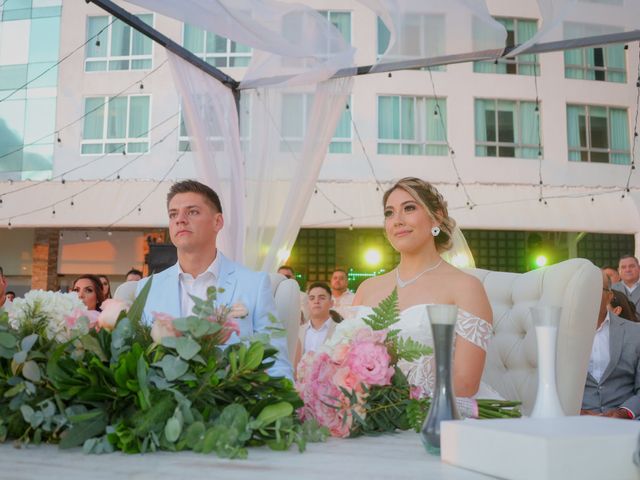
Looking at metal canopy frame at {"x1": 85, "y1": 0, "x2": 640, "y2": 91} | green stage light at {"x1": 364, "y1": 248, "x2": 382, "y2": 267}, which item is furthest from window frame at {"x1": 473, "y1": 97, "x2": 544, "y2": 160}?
metal canopy frame at {"x1": 85, "y1": 0, "x2": 640, "y2": 91}

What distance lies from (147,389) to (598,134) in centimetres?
1367

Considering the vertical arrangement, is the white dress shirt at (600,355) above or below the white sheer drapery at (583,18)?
below

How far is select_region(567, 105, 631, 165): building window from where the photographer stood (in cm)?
1327

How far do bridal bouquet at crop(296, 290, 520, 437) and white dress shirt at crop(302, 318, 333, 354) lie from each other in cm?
441

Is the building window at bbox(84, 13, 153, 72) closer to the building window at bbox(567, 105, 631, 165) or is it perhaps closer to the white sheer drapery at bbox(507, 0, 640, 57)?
the building window at bbox(567, 105, 631, 165)

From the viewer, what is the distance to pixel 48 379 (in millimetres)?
1219

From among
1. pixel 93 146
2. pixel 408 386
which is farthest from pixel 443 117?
pixel 408 386

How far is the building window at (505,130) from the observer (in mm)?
13117

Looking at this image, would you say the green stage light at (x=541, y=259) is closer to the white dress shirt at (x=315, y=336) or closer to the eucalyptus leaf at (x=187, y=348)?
the white dress shirt at (x=315, y=336)

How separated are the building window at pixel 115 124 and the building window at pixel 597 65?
8099mm

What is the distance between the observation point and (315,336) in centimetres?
597

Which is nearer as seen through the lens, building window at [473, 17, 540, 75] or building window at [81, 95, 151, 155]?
building window at [81, 95, 151, 155]

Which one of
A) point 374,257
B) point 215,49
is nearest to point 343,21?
point 215,49

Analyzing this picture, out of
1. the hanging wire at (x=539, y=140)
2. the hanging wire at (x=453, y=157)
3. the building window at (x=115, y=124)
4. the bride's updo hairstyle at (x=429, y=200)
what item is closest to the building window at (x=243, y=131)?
the bride's updo hairstyle at (x=429, y=200)
